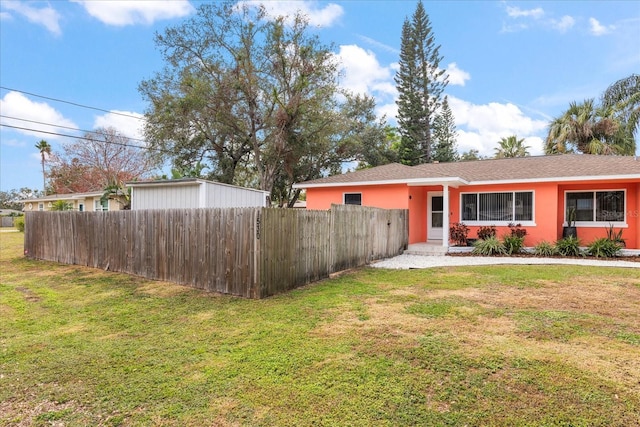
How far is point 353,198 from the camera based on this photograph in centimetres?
1485

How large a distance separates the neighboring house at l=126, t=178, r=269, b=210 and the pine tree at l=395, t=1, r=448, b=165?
22.0 metres

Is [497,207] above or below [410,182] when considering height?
below

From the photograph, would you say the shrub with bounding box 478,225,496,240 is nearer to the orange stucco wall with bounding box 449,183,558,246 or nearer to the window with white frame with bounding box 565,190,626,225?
the orange stucco wall with bounding box 449,183,558,246

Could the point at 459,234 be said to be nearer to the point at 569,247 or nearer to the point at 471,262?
the point at 471,262

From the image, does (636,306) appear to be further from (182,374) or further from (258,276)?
(182,374)

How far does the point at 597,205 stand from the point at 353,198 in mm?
8570

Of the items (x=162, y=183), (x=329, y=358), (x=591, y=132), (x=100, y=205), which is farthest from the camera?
Answer: (x=100, y=205)

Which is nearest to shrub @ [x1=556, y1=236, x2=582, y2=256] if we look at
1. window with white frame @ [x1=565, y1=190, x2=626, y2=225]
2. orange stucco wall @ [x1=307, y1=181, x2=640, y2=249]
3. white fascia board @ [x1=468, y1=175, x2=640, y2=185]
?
orange stucco wall @ [x1=307, y1=181, x2=640, y2=249]

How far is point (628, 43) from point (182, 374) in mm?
21417

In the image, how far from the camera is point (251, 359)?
12.3ft

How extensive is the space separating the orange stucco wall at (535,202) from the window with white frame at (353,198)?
0.15 m

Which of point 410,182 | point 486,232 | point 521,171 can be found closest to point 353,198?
point 410,182

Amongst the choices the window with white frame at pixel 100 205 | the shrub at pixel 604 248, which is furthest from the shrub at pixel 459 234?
the window with white frame at pixel 100 205

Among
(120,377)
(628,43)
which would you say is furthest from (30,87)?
(628,43)
